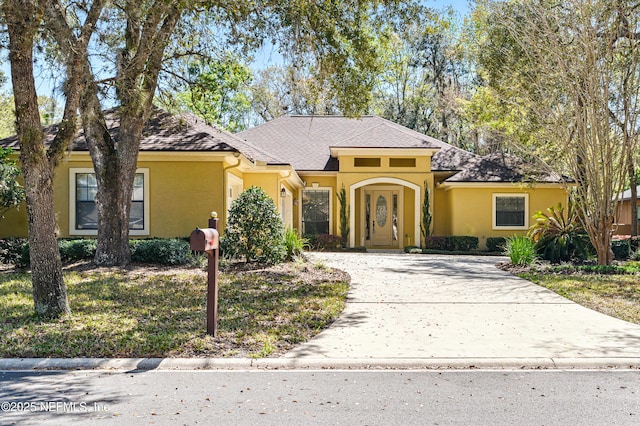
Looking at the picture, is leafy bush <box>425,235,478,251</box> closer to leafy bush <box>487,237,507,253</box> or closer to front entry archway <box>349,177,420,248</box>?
leafy bush <box>487,237,507,253</box>

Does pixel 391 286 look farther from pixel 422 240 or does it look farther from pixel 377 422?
pixel 422 240

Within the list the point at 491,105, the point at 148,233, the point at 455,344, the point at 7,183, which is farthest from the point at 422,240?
the point at 455,344

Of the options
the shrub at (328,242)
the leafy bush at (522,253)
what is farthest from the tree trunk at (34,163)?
the shrub at (328,242)

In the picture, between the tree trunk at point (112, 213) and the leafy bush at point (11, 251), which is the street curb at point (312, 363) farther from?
the leafy bush at point (11, 251)

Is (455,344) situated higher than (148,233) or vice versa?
(148,233)

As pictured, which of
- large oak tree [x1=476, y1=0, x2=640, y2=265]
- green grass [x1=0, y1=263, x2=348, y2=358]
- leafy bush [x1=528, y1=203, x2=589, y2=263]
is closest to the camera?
green grass [x1=0, y1=263, x2=348, y2=358]

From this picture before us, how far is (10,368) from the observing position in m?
6.47

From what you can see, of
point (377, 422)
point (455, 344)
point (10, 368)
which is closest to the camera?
point (377, 422)

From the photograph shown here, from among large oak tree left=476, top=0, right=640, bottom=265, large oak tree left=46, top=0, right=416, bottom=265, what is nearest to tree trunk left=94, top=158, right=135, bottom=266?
large oak tree left=46, top=0, right=416, bottom=265

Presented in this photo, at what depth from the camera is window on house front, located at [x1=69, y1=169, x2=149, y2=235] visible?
55.7 ft

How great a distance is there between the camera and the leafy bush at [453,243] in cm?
2395

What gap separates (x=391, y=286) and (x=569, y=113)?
7.43 meters

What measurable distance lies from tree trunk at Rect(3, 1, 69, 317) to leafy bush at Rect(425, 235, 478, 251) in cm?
1773

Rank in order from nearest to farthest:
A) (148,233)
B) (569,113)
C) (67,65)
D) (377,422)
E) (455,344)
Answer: (377,422) → (455,344) → (67,65) → (569,113) → (148,233)
